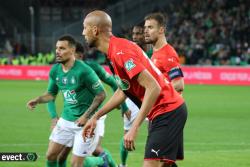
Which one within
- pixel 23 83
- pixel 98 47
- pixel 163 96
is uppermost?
pixel 98 47

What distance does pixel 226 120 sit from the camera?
63.8 feet

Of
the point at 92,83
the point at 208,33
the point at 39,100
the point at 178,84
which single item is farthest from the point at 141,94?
the point at 208,33

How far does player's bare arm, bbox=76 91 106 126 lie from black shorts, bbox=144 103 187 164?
4.36ft

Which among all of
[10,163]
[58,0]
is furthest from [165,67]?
[58,0]

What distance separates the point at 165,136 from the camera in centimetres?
722

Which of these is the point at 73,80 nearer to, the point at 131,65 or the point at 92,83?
the point at 92,83

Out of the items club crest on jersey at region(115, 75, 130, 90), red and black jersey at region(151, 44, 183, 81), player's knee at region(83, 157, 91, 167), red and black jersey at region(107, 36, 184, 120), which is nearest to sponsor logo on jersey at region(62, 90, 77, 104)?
player's knee at region(83, 157, 91, 167)

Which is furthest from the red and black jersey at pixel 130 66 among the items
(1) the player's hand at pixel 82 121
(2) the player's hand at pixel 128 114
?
(2) the player's hand at pixel 128 114

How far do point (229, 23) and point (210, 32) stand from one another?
1.38 metres

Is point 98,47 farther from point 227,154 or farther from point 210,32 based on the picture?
point 210,32

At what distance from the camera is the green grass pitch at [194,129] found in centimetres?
1243

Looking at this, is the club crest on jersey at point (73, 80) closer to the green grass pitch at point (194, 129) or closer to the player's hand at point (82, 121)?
the player's hand at point (82, 121)

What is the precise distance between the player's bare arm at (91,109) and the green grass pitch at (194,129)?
275 cm

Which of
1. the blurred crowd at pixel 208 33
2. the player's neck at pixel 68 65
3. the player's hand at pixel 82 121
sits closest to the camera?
the player's hand at pixel 82 121
